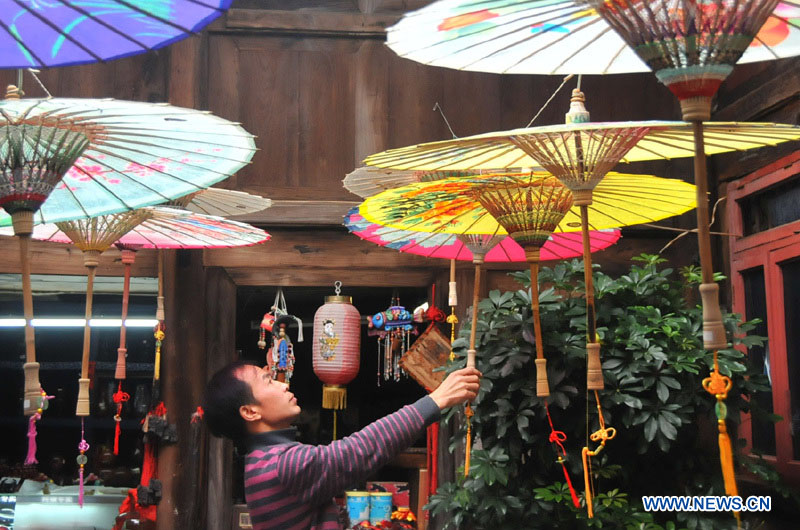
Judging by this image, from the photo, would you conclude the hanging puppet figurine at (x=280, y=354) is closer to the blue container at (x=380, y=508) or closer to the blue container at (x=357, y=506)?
the blue container at (x=357, y=506)

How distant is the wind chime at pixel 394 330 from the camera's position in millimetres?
6512

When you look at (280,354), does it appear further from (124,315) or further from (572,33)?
(572,33)

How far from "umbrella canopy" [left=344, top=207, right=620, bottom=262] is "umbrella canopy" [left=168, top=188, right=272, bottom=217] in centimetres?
71

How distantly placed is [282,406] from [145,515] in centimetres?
333

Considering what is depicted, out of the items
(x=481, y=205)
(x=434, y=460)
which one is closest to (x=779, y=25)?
(x=481, y=205)

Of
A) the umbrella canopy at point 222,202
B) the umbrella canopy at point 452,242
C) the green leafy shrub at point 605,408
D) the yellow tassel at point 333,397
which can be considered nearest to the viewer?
the green leafy shrub at point 605,408

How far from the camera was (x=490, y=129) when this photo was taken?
6.36 meters

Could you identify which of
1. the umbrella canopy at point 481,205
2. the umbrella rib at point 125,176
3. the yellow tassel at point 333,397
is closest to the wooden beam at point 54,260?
the yellow tassel at point 333,397

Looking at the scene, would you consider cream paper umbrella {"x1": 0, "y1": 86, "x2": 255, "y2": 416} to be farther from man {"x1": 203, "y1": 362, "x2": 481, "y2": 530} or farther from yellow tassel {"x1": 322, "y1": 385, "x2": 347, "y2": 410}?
yellow tassel {"x1": 322, "y1": 385, "x2": 347, "y2": 410}

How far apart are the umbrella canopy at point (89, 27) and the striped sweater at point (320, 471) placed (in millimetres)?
1309

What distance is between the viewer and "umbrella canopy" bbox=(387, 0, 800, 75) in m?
2.31

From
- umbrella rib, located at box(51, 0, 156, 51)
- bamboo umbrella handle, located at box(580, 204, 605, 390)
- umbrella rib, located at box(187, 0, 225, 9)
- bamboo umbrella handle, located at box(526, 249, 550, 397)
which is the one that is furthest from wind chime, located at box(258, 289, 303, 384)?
umbrella rib, located at box(187, 0, 225, 9)

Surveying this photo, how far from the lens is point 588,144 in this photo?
314 centimetres

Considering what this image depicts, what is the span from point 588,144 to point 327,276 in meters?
3.35
